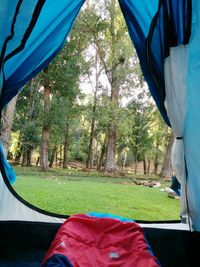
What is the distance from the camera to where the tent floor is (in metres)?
2.13

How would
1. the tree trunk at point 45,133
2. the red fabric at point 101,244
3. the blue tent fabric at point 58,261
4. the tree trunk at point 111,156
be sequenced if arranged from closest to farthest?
1. the blue tent fabric at point 58,261
2. the red fabric at point 101,244
3. the tree trunk at point 45,133
4. the tree trunk at point 111,156

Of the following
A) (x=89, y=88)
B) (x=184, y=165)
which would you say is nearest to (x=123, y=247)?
(x=184, y=165)

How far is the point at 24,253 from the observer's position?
2172mm

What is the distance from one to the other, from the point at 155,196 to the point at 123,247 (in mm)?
3735

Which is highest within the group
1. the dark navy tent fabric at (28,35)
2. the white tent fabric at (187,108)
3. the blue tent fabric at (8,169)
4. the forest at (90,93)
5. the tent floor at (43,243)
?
the forest at (90,93)

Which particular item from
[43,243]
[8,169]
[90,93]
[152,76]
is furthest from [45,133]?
[152,76]

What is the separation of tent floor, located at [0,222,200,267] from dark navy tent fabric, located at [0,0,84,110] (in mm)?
944

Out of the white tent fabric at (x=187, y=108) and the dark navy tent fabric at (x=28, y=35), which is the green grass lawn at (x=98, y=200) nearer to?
the white tent fabric at (x=187, y=108)

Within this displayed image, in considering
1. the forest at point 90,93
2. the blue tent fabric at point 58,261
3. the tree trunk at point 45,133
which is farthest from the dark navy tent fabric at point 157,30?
the tree trunk at point 45,133

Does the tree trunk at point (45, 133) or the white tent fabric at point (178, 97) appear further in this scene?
the tree trunk at point (45, 133)

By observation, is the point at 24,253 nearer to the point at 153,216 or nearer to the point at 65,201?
the point at 153,216

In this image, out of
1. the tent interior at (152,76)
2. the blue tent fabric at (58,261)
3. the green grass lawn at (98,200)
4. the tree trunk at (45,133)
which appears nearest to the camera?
the blue tent fabric at (58,261)

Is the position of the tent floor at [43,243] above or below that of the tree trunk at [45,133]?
below

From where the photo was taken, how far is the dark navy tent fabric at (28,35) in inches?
67.5
